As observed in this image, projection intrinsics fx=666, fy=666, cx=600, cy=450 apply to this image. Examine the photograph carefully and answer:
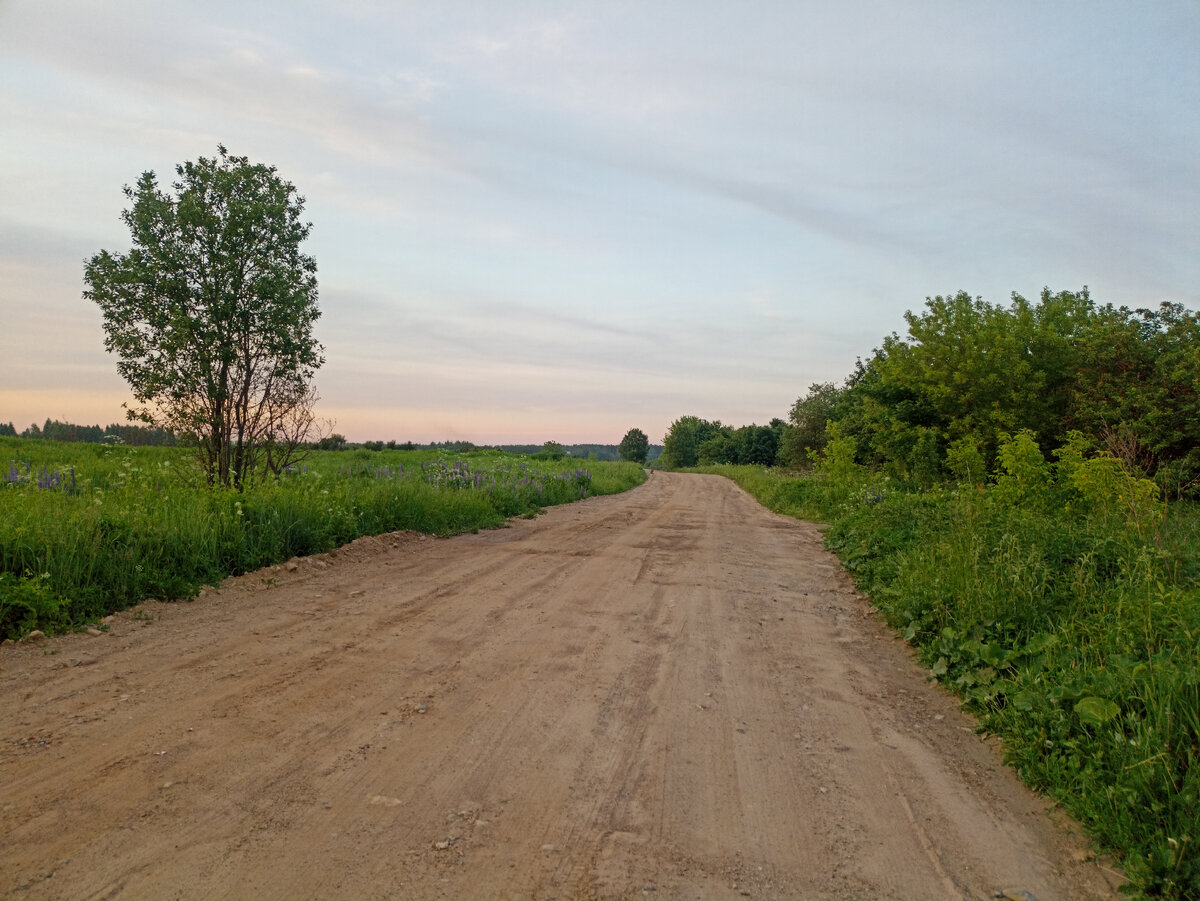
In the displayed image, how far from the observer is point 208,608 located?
238 inches

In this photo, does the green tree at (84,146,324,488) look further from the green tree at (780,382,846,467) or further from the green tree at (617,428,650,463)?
the green tree at (617,428,650,463)

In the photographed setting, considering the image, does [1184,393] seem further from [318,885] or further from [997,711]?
[318,885]

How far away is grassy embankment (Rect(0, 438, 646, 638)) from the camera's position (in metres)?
5.41

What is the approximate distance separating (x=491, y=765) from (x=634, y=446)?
107 metres

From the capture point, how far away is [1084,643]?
448cm

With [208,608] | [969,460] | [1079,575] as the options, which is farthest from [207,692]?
[969,460]

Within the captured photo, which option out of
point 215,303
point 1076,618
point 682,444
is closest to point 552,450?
point 215,303

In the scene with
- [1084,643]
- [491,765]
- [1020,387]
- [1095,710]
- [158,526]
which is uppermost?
[1020,387]

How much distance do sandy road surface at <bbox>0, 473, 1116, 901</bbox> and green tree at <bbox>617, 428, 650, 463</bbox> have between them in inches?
4064

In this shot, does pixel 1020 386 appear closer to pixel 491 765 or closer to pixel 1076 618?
pixel 1076 618

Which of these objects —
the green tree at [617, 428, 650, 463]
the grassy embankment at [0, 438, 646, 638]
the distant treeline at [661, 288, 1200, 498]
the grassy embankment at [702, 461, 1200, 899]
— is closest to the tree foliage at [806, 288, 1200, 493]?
the distant treeline at [661, 288, 1200, 498]

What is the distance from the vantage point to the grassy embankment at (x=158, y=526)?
5.41 meters

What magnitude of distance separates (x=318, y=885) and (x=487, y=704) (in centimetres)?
175

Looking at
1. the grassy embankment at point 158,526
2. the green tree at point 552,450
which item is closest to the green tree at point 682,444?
the green tree at point 552,450
